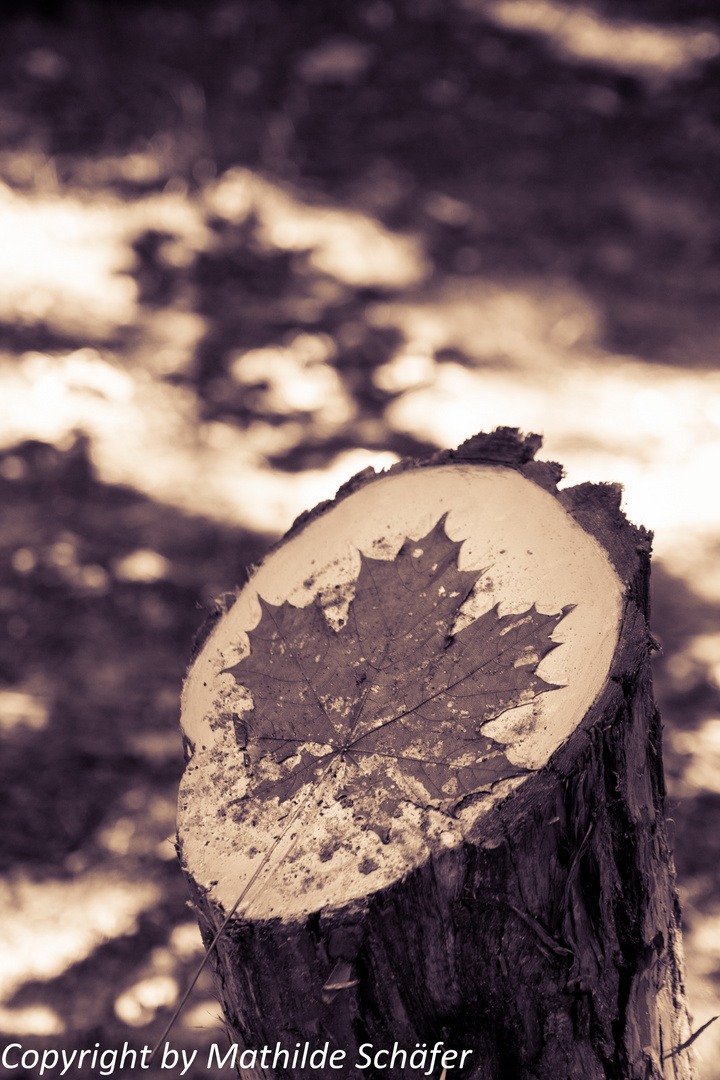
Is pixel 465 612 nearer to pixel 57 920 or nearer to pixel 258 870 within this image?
pixel 258 870

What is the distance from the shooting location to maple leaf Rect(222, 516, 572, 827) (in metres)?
0.99

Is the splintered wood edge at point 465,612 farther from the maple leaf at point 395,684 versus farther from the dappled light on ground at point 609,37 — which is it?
the dappled light on ground at point 609,37

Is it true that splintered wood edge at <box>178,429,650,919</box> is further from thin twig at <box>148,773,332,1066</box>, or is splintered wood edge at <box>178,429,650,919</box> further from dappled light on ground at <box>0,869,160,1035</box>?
dappled light on ground at <box>0,869,160,1035</box>

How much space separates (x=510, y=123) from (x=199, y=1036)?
4254 mm

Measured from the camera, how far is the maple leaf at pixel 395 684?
3.26ft

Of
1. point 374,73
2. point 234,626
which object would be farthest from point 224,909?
point 374,73

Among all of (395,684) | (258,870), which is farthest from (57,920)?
(395,684)

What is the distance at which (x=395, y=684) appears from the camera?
42.4 inches

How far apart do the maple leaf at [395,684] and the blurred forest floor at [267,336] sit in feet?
3.46

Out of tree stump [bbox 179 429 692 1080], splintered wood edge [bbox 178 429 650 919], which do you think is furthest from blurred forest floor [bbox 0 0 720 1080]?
splintered wood edge [bbox 178 429 650 919]

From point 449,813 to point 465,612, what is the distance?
0.30 meters

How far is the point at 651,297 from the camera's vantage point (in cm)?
338

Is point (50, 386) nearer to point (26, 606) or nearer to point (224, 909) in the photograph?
point (26, 606)

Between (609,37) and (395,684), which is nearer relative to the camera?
(395,684)
